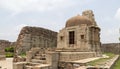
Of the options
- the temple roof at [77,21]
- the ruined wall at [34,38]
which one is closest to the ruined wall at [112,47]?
the ruined wall at [34,38]

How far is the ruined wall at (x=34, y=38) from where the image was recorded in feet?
65.2

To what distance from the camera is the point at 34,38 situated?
2186 centimetres

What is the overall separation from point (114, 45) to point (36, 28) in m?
13.4

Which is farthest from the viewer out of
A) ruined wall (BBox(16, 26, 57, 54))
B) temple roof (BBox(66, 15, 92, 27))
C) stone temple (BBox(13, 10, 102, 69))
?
ruined wall (BBox(16, 26, 57, 54))

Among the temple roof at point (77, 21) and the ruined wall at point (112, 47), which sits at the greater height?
the temple roof at point (77, 21)

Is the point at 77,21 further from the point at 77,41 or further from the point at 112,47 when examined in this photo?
the point at 112,47

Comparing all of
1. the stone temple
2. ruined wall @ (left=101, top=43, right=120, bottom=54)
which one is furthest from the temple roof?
ruined wall @ (left=101, top=43, right=120, bottom=54)

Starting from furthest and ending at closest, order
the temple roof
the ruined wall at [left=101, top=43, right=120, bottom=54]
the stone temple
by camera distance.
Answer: the ruined wall at [left=101, top=43, right=120, bottom=54]
the temple roof
the stone temple

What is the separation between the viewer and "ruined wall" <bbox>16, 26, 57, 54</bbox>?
19859 mm

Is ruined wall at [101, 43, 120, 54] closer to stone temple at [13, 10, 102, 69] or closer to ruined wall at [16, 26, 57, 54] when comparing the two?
ruined wall at [16, 26, 57, 54]

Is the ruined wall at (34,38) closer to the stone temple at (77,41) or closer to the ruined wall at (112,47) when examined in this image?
the stone temple at (77,41)

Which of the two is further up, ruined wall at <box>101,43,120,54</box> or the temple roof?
the temple roof

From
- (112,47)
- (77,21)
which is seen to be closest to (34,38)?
(77,21)

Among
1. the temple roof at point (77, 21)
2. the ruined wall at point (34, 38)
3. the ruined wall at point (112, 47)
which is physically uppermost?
the temple roof at point (77, 21)
